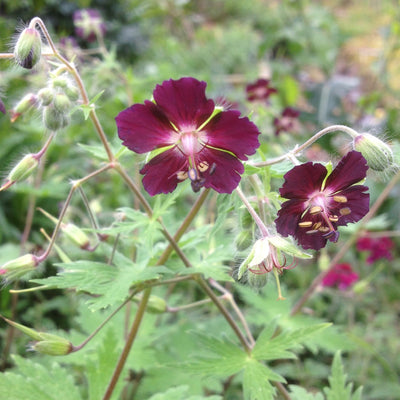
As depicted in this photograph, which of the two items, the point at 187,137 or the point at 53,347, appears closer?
the point at 187,137

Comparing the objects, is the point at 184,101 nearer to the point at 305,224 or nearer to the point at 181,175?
the point at 181,175

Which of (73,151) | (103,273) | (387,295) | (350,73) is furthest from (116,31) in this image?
(103,273)

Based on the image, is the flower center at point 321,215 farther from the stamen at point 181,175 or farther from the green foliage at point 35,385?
the green foliage at point 35,385

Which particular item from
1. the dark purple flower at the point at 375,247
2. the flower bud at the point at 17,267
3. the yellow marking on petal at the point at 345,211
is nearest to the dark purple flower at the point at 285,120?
the dark purple flower at the point at 375,247

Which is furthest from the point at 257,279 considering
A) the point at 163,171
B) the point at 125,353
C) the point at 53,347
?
the point at 53,347

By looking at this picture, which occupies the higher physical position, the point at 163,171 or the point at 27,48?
the point at 27,48

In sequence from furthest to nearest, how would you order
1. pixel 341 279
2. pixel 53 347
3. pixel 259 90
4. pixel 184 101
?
1. pixel 259 90
2. pixel 341 279
3. pixel 53 347
4. pixel 184 101

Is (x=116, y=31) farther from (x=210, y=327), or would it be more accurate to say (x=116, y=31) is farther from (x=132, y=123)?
(x=132, y=123)
